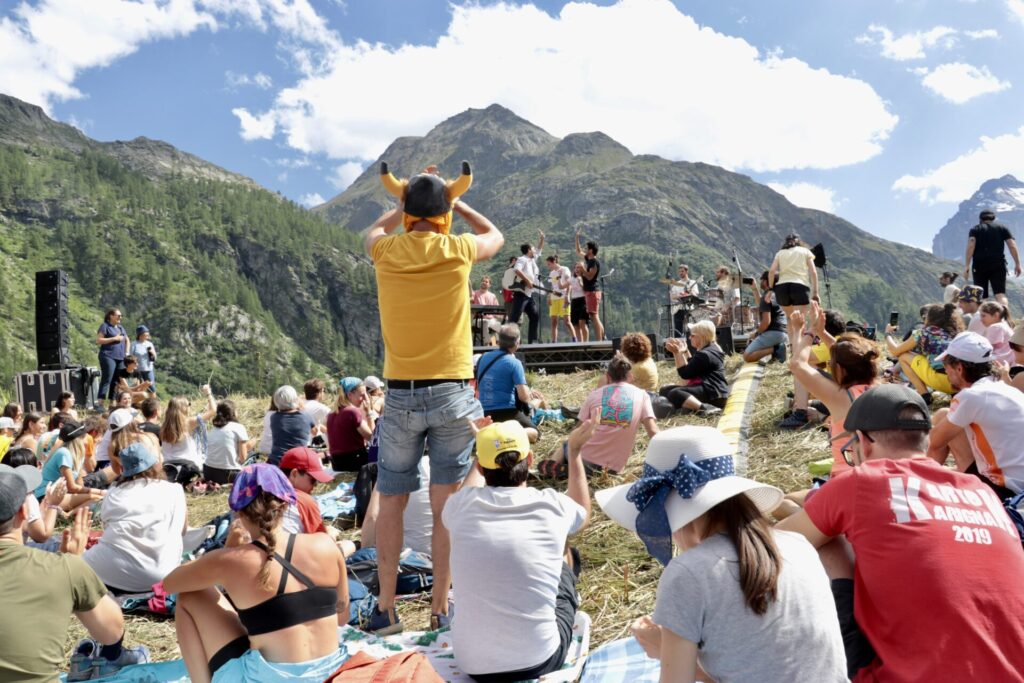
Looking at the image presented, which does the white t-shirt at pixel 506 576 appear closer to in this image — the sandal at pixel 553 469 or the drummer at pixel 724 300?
the sandal at pixel 553 469

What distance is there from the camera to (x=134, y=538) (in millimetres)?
4766

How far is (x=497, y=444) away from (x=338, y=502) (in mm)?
4302

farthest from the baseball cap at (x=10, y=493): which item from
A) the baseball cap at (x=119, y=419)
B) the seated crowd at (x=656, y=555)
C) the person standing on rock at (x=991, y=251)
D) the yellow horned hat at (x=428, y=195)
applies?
the person standing on rock at (x=991, y=251)

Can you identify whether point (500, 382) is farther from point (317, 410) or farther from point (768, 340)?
point (768, 340)

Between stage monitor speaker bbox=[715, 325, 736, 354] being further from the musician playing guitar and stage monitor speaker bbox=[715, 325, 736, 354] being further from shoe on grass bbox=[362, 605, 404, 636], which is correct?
shoe on grass bbox=[362, 605, 404, 636]

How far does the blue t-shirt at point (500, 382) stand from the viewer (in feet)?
A: 22.6

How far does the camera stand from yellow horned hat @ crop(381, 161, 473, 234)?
12.5ft

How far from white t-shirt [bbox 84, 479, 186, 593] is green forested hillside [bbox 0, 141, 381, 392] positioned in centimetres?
8532

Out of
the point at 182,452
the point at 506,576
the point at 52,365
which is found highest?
the point at 52,365

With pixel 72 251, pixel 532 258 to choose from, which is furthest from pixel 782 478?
pixel 72 251

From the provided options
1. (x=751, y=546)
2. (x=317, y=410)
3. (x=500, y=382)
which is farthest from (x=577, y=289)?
(x=751, y=546)

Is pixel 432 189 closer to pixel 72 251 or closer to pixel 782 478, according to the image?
pixel 782 478

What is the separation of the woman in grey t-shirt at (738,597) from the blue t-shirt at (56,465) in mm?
7125

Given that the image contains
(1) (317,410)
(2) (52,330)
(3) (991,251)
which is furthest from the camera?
(2) (52,330)
